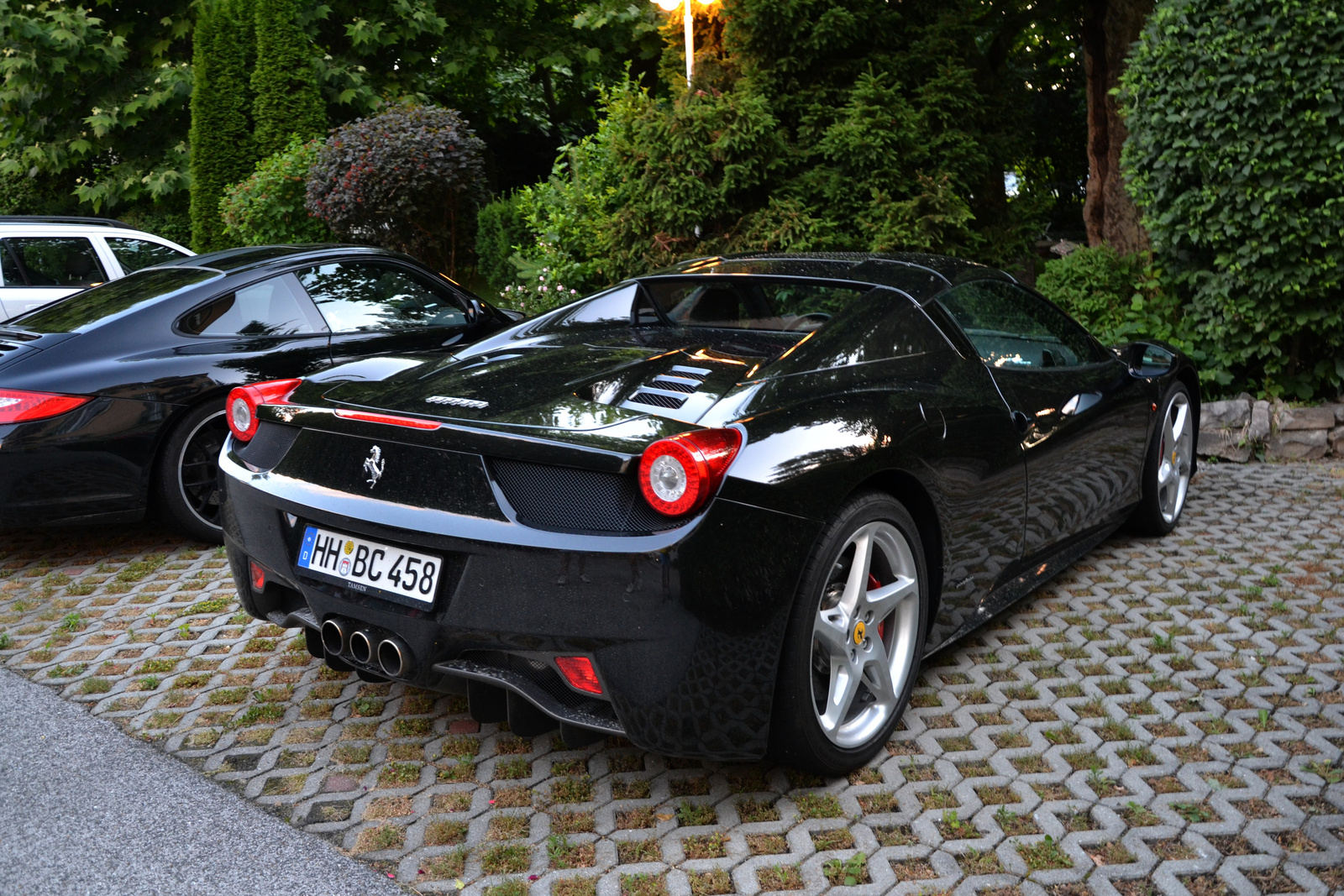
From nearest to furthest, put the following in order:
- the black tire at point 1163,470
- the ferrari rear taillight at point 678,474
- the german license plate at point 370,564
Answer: the ferrari rear taillight at point 678,474 → the german license plate at point 370,564 → the black tire at point 1163,470

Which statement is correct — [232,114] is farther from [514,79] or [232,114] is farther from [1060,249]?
[1060,249]

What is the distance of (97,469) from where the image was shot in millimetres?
4973

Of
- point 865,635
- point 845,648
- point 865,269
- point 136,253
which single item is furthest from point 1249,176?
point 136,253

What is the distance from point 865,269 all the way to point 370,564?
198cm

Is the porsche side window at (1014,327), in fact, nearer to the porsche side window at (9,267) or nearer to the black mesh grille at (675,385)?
the black mesh grille at (675,385)

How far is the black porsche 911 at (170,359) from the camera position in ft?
16.0

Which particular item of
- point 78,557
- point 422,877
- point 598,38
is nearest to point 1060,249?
point 598,38

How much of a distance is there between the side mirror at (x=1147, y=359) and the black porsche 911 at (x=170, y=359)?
3.28 metres

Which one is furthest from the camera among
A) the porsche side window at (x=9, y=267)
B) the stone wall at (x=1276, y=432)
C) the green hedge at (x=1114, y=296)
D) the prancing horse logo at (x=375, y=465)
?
the porsche side window at (x=9, y=267)

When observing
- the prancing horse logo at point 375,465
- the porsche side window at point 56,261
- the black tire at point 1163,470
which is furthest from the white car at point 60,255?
the black tire at point 1163,470

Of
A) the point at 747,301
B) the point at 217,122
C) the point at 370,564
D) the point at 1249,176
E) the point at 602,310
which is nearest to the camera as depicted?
the point at 370,564

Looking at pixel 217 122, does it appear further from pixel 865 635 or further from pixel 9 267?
pixel 865 635

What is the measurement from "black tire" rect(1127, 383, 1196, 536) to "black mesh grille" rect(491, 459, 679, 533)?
332 cm

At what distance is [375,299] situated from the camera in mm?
6062
